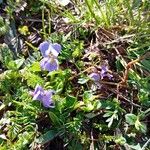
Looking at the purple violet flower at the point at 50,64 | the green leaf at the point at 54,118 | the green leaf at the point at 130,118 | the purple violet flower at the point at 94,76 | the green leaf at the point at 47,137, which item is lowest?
the green leaf at the point at 47,137

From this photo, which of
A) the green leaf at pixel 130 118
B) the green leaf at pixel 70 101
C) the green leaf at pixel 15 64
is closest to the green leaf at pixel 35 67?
the green leaf at pixel 15 64

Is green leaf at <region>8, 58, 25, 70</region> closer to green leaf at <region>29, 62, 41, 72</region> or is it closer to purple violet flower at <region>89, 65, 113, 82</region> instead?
green leaf at <region>29, 62, 41, 72</region>

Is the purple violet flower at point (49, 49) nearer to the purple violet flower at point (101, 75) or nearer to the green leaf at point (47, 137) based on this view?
the purple violet flower at point (101, 75)

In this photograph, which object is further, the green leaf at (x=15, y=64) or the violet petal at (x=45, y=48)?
the green leaf at (x=15, y=64)

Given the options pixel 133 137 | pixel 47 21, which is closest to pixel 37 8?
pixel 47 21

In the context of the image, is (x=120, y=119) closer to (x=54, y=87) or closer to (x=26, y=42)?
(x=54, y=87)

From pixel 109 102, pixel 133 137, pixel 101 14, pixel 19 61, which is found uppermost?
pixel 101 14

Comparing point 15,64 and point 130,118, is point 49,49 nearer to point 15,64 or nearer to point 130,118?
point 15,64
